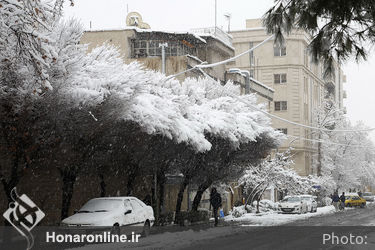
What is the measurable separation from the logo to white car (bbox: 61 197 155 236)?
1420 millimetres

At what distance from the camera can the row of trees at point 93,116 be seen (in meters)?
16.7

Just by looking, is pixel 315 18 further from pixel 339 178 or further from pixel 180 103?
pixel 339 178

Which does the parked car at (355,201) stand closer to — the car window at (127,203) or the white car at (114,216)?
the white car at (114,216)

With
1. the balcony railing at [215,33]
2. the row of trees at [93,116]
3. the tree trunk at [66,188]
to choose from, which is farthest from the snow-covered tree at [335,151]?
the tree trunk at [66,188]

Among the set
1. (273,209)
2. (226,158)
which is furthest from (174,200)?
(273,209)

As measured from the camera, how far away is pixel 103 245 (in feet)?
64.8

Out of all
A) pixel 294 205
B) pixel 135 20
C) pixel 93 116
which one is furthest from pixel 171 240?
pixel 135 20

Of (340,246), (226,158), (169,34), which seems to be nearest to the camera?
(340,246)

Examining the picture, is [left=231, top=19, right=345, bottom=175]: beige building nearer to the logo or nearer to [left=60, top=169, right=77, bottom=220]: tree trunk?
the logo

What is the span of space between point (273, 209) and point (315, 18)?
44.1m

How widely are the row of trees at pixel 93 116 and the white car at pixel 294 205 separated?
549 inches

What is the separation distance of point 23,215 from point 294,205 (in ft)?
93.2

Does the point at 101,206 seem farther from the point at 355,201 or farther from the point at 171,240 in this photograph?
the point at 355,201

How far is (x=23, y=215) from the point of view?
70.9 feet
